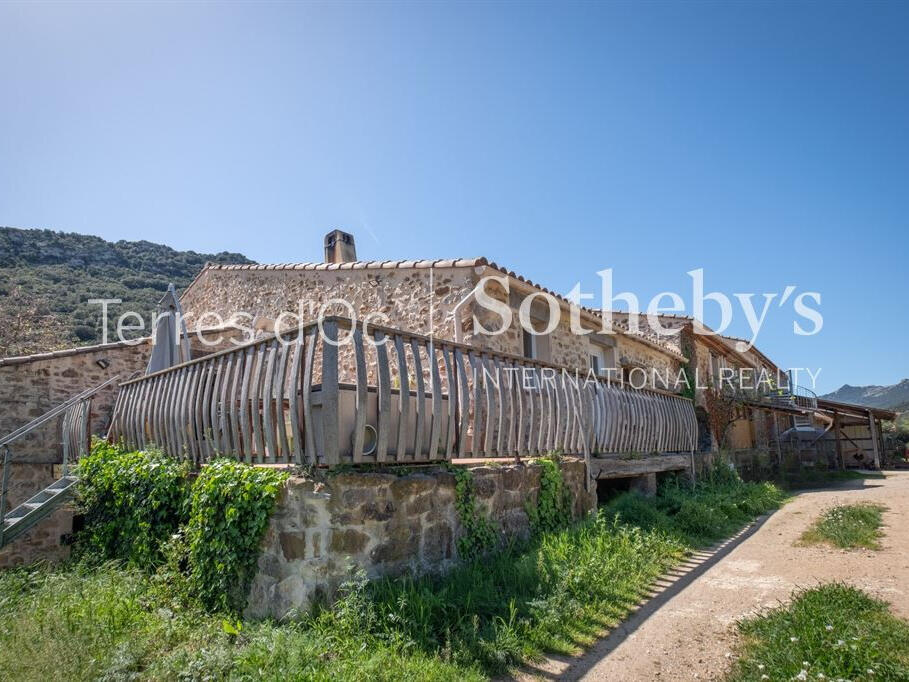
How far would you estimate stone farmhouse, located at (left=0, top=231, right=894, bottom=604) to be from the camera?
3.95 m

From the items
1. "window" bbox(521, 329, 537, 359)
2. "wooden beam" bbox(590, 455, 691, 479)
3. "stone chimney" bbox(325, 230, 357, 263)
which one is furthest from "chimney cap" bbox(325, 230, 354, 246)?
"wooden beam" bbox(590, 455, 691, 479)

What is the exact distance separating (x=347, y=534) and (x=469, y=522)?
134 centimetres

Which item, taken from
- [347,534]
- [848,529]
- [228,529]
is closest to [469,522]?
[347,534]

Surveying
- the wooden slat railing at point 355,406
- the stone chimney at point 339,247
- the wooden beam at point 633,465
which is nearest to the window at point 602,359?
the wooden beam at point 633,465

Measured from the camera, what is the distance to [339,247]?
→ 11.8m

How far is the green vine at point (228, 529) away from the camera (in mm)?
3939

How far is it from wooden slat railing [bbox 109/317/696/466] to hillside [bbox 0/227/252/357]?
11112 mm

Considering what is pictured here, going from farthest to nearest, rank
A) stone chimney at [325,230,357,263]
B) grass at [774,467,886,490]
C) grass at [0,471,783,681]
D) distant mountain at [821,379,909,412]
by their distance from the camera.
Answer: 1. distant mountain at [821,379,909,412]
2. grass at [774,467,886,490]
3. stone chimney at [325,230,357,263]
4. grass at [0,471,783,681]

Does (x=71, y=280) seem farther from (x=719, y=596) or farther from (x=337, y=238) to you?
(x=719, y=596)

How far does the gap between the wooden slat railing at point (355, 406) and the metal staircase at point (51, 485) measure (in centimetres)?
74

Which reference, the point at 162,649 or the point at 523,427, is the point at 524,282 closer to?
the point at 523,427

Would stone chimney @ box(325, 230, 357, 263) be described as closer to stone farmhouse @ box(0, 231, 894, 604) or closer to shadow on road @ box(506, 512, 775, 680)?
stone farmhouse @ box(0, 231, 894, 604)

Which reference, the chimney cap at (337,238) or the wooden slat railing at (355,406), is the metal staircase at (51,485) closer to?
the wooden slat railing at (355,406)

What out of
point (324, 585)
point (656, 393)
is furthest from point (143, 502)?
point (656, 393)
